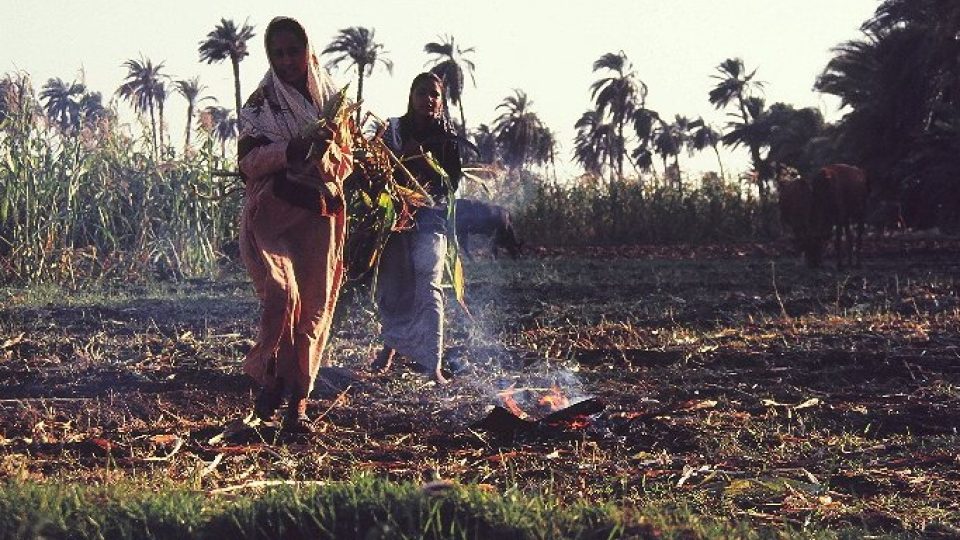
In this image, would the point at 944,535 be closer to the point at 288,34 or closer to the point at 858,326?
the point at 288,34

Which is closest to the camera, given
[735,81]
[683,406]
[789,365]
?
[683,406]

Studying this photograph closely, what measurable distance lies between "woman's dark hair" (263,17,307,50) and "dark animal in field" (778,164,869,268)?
10745mm

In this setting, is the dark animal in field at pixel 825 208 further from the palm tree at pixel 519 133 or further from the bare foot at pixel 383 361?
the palm tree at pixel 519 133

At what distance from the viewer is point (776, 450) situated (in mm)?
4492

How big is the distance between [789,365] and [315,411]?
8.34ft

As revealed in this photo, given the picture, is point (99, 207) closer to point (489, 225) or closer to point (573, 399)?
point (489, 225)

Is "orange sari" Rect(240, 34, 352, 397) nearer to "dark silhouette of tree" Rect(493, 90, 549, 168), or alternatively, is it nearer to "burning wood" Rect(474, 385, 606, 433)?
"burning wood" Rect(474, 385, 606, 433)

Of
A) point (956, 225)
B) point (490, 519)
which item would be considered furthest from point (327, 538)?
point (956, 225)

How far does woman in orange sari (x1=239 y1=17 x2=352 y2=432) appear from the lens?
492 cm

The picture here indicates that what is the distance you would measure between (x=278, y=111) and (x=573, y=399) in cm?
183

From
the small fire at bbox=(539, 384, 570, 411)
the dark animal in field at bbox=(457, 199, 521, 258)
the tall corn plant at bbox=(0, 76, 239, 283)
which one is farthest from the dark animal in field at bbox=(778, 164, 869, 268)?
the small fire at bbox=(539, 384, 570, 411)

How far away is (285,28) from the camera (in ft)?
16.4

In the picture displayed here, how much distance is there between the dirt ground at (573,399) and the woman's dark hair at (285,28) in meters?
1.47

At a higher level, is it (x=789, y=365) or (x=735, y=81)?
(x=735, y=81)
